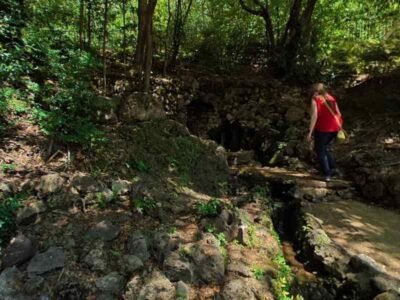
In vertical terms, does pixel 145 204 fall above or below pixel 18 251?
above

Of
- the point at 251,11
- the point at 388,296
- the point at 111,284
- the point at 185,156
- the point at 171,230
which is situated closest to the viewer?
the point at 111,284

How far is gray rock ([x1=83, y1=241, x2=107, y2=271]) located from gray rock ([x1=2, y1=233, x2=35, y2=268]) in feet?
1.64

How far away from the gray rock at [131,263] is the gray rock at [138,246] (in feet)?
0.21

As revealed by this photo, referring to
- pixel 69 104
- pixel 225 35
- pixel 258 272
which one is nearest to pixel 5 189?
pixel 69 104

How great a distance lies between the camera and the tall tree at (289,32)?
37.3 feet

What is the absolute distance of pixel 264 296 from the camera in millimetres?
4035

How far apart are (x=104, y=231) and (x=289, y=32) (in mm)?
9125

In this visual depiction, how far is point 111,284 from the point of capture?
3.76m

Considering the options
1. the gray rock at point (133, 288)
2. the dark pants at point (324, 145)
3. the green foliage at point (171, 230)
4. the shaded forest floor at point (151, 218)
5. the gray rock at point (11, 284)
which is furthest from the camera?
the dark pants at point (324, 145)

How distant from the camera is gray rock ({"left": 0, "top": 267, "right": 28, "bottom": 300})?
11.5ft

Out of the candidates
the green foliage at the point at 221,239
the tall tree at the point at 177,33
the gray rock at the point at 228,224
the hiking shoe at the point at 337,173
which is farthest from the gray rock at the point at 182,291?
the tall tree at the point at 177,33

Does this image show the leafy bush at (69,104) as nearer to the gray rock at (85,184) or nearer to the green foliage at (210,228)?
the gray rock at (85,184)

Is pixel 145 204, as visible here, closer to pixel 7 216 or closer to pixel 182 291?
pixel 182 291

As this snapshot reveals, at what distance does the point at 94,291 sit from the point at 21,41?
3.98m
